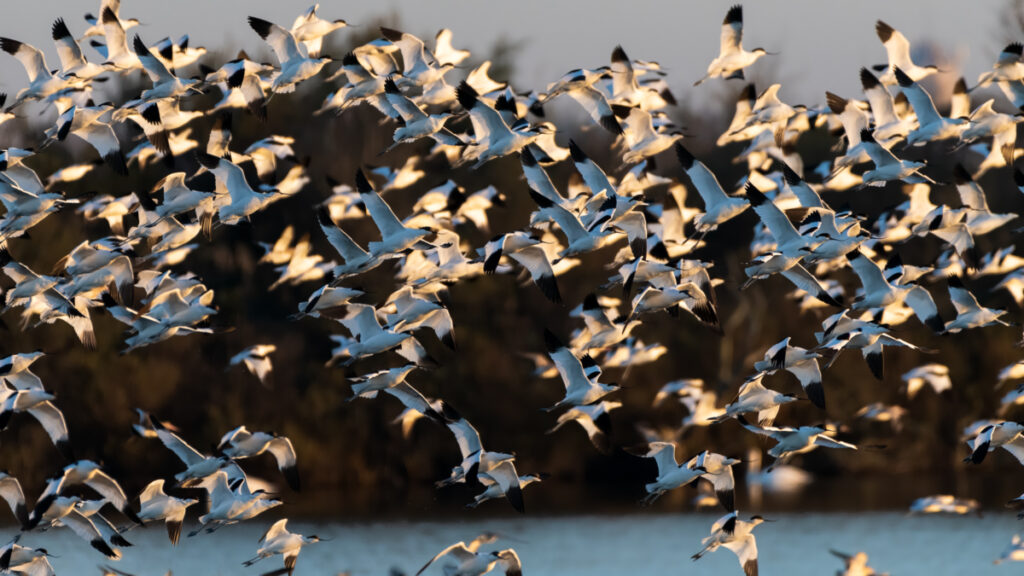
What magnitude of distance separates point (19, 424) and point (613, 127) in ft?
42.3

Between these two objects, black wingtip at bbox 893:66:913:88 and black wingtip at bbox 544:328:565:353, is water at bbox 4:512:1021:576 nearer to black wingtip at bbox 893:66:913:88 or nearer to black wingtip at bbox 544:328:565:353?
black wingtip at bbox 544:328:565:353

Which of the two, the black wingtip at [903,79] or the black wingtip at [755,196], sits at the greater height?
the black wingtip at [903,79]

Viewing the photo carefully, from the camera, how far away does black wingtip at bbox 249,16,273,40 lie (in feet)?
59.0

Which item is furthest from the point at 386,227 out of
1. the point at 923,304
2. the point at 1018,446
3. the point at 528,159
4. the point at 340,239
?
the point at 1018,446

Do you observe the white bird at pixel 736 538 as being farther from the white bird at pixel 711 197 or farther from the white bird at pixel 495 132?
the white bird at pixel 495 132


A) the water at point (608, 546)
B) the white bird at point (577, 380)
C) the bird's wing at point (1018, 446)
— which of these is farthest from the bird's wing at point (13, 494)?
the bird's wing at point (1018, 446)

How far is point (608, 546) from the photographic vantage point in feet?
82.7

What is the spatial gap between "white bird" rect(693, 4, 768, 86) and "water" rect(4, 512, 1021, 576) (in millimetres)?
7273

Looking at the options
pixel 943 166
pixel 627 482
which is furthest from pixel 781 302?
pixel 943 166

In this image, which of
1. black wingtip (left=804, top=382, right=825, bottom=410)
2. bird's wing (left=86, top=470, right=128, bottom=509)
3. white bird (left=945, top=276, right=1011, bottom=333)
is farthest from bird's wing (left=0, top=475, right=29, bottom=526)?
white bird (left=945, top=276, right=1011, bottom=333)

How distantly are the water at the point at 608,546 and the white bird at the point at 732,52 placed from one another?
7.27 metres

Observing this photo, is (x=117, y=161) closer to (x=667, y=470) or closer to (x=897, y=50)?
(x=667, y=470)

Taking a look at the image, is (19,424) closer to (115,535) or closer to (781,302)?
(115,535)

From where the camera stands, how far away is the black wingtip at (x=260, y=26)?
17984 mm
